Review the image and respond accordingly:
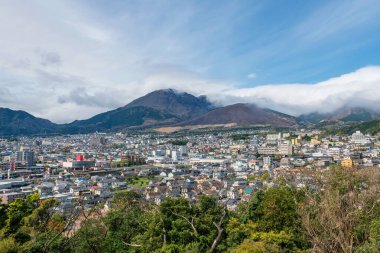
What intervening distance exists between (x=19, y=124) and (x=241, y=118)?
118076 millimetres

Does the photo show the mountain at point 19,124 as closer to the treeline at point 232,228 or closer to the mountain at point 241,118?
the mountain at point 241,118

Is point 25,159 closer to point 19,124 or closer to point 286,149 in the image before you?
point 286,149

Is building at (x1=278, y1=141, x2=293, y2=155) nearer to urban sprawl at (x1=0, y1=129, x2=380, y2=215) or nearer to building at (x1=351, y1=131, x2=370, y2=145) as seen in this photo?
urban sprawl at (x1=0, y1=129, x2=380, y2=215)

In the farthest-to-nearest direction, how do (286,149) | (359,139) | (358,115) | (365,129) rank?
1. (358,115)
2. (365,129)
3. (359,139)
4. (286,149)

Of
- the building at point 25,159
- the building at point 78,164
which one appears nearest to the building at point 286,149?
the building at point 78,164

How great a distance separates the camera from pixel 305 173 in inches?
773

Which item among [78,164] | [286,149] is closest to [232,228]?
[78,164]

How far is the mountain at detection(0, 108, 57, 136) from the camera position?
159625 millimetres

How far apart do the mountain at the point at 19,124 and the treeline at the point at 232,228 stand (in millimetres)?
162983

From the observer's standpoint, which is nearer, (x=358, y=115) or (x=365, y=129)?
(x=365, y=129)

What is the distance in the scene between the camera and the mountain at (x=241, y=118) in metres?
163

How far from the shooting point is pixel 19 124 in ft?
561

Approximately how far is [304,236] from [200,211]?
3.44m

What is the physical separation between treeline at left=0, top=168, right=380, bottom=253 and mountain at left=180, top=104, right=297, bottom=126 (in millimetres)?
147211
